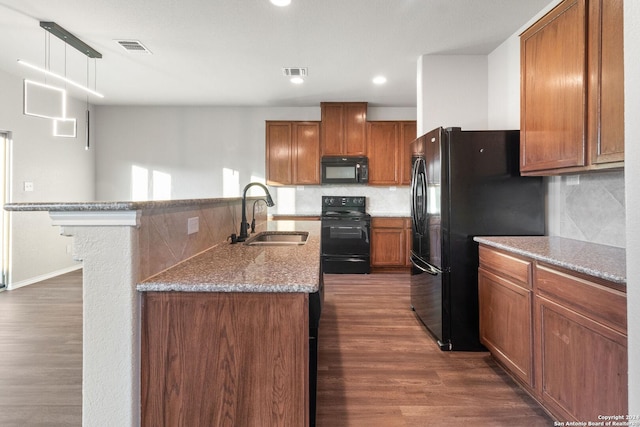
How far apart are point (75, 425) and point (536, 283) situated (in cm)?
A: 251

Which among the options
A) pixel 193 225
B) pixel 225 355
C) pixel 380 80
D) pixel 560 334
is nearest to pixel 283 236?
pixel 193 225

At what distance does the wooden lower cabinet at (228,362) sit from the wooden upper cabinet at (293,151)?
13.5ft

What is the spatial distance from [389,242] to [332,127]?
1930mm

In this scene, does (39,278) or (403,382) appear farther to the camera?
(39,278)

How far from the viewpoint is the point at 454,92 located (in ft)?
10.9

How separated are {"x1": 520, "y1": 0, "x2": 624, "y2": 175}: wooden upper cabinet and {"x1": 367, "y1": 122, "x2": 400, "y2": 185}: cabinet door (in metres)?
2.79

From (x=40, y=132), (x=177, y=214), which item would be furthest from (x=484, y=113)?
(x=40, y=132)

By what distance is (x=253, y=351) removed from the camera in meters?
1.11

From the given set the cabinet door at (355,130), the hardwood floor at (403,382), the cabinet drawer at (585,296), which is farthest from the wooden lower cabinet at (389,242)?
the cabinet drawer at (585,296)

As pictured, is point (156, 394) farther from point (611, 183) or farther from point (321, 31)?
point (321, 31)

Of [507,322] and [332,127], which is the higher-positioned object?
[332,127]

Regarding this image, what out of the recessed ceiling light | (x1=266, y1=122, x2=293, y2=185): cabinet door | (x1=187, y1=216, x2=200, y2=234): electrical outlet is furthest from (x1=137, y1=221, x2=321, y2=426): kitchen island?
(x1=266, y1=122, x2=293, y2=185): cabinet door

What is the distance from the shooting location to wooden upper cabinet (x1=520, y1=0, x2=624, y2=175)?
1.56 metres

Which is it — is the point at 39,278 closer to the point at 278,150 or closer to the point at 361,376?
the point at 278,150
